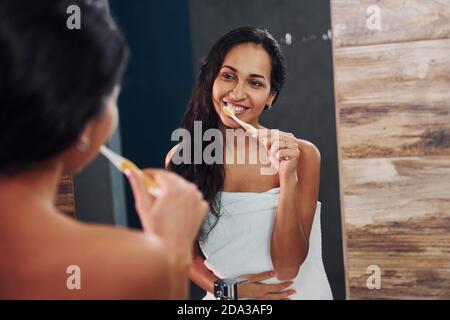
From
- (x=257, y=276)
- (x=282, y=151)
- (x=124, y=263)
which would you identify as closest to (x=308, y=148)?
(x=282, y=151)

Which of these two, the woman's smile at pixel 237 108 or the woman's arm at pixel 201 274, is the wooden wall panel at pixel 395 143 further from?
the woman's arm at pixel 201 274

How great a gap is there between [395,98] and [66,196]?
79 cm

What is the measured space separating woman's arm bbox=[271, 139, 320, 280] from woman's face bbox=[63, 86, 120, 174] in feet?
2.03

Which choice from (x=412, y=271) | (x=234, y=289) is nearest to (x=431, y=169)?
(x=412, y=271)

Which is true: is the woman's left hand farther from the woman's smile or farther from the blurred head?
the blurred head

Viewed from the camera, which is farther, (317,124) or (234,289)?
(317,124)

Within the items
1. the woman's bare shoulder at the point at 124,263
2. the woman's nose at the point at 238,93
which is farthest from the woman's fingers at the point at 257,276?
the woman's bare shoulder at the point at 124,263

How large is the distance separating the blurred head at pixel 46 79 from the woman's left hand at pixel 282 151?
0.62m

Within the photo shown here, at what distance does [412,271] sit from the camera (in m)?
1.24

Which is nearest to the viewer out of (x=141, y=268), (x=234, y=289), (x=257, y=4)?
(x=141, y=268)

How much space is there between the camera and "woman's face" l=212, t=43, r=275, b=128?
118cm

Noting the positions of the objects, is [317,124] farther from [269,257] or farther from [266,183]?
[269,257]

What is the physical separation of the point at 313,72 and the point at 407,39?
7.9 inches

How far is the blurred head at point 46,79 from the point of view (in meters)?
0.55
